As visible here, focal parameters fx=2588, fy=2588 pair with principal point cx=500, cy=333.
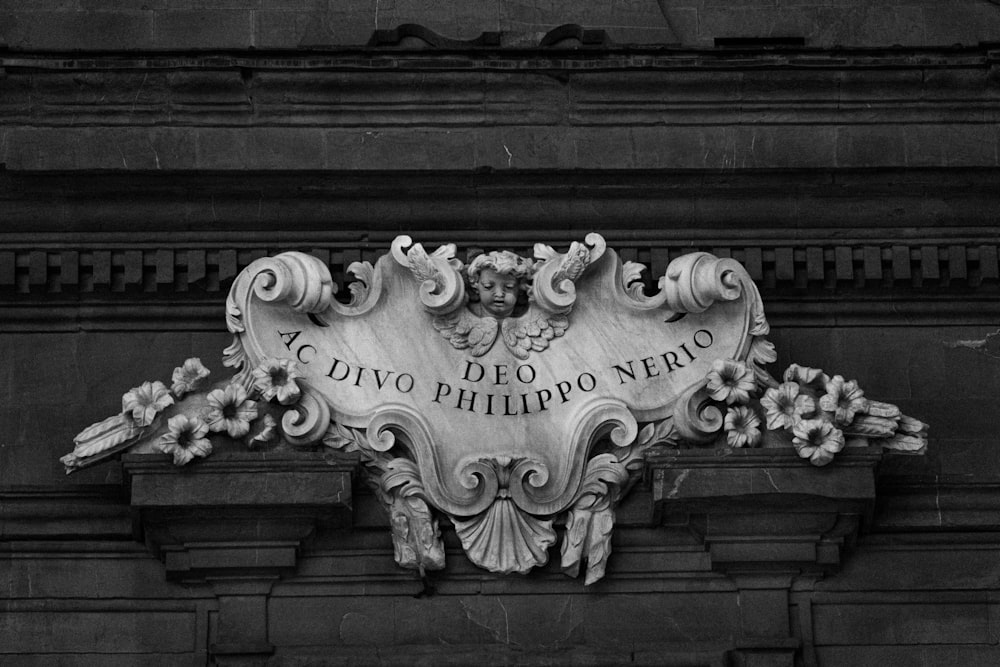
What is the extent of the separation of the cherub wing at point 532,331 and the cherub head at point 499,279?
4.2 inches

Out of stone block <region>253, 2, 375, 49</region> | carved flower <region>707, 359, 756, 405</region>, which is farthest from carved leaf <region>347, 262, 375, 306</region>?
carved flower <region>707, 359, 756, 405</region>

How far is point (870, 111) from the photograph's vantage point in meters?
16.0

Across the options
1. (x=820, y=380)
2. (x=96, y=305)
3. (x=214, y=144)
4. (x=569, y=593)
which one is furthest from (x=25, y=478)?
(x=820, y=380)

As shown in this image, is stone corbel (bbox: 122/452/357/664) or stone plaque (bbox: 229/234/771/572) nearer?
stone corbel (bbox: 122/452/357/664)

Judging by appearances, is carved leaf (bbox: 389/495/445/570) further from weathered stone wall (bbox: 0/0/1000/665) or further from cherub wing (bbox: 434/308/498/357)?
weathered stone wall (bbox: 0/0/1000/665)

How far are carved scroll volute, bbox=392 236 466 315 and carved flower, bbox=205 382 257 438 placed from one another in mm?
1221

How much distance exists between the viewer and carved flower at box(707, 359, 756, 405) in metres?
15.2

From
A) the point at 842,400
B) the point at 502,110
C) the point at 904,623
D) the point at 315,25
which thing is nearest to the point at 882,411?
the point at 842,400

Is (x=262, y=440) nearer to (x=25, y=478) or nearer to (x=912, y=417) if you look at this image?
(x=25, y=478)

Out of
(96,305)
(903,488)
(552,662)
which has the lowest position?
(552,662)

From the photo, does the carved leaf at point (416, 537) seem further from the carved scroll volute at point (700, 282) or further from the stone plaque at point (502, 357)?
the carved scroll volute at point (700, 282)

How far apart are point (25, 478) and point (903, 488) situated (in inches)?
207

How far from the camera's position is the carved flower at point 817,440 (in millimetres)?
14914

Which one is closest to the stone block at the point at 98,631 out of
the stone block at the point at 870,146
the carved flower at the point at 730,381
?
the carved flower at the point at 730,381
